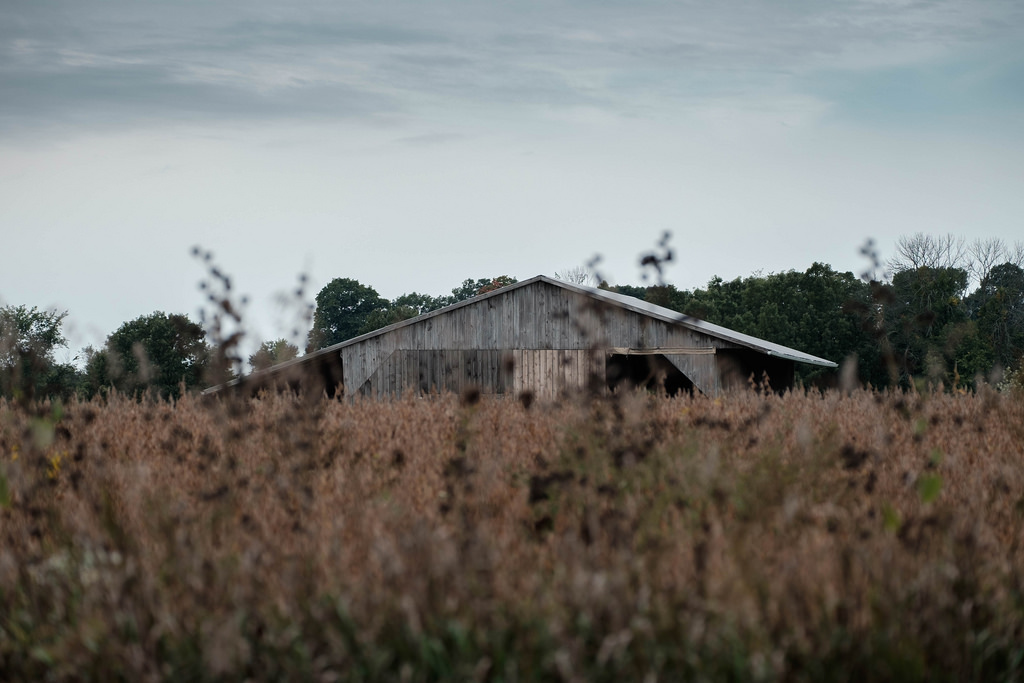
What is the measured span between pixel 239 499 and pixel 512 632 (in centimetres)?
218

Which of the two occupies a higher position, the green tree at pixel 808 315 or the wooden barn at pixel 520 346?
the green tree at pixel 808 315

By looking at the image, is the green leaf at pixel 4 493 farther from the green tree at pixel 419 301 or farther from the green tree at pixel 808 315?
the green tree at pixel 419 301

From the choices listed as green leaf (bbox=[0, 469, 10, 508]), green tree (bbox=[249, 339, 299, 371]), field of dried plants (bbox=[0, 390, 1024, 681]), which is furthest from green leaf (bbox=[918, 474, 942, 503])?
green leaf (bbox=[0, 469, 10, 508])

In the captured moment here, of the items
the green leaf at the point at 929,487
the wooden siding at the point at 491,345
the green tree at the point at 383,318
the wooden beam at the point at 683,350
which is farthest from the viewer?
the green tree at the point at 383,318

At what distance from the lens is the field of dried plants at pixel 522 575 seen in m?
3.30

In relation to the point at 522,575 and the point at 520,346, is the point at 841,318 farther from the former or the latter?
the point at 522,575

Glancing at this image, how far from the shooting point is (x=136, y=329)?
153 feet

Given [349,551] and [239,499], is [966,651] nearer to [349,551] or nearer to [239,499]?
[349,551]

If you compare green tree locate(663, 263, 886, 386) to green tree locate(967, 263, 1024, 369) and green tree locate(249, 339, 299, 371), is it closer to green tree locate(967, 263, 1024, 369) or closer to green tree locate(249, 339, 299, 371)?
green tree locate(967, 263, 1024, 369)

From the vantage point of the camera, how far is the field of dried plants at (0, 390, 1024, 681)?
10.8 ft

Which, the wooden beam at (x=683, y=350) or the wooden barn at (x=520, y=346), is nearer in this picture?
the wooden beam at (x=683, y=350)

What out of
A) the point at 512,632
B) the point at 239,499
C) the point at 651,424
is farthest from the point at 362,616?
the point at 651,424

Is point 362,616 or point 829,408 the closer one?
point 362,616

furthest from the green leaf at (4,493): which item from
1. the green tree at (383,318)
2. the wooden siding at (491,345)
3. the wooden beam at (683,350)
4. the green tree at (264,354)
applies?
the green tree at (383,318)
